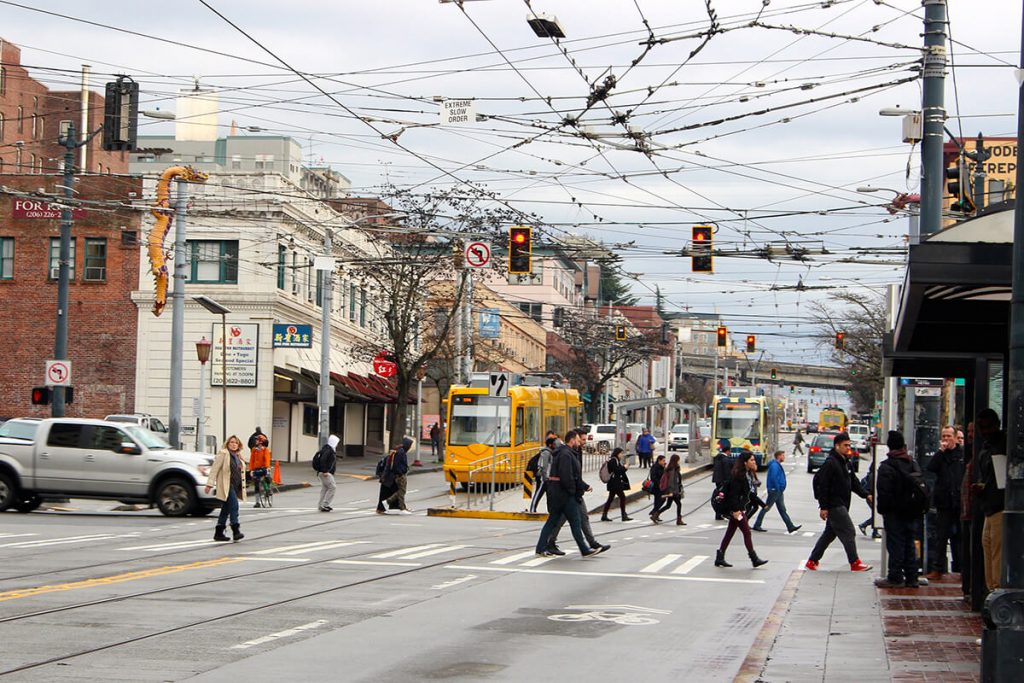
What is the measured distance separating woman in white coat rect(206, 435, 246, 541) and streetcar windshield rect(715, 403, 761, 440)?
148 ft

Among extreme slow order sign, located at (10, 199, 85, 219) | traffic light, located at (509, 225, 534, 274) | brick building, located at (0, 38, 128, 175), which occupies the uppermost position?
brick building, located at (0, 38, 128, 175)

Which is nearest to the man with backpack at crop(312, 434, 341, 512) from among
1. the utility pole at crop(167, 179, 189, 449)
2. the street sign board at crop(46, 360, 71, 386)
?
the utility pole at crop(167, 179, 189, 449)

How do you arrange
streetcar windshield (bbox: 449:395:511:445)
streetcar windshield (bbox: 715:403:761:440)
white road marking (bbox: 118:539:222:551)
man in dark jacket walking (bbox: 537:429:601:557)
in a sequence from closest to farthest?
1. man in dark jacket walking (bbox: 537:429:601:557)
2. white road marking (bbox: 118:539:222:551)
3. streetcar windshield (bbox: 449:395:511:445)
4. streetcar windshield (bbox: 715:403:761:440)

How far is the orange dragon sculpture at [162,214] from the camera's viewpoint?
124ft

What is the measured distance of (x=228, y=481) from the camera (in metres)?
22.6

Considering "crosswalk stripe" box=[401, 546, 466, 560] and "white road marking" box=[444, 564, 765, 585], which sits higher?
"crosswalk stripe" box=[401, 546, 466, 560]

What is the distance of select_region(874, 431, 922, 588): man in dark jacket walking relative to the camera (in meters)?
17.1

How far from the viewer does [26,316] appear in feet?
178

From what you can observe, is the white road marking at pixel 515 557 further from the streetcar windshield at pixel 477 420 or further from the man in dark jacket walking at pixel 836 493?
the streetcar windshield at pixel 477 420

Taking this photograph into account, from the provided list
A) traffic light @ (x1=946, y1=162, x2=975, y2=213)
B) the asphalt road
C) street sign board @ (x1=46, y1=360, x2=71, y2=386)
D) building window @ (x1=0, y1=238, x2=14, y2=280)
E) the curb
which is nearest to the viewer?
the asphalt road

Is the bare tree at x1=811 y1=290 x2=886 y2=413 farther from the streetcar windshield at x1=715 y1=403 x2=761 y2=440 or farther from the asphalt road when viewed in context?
the asphalt road

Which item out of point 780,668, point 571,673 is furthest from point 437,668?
point 780,668

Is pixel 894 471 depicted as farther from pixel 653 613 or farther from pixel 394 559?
pixel 394 559

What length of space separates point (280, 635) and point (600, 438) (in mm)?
64250
